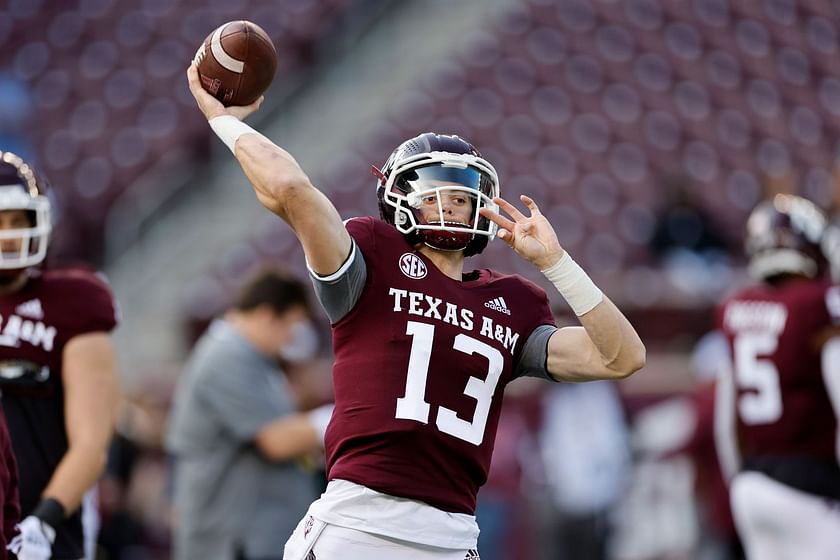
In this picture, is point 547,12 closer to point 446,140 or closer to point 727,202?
point 727,202

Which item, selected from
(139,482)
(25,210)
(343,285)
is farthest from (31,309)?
(139,482)

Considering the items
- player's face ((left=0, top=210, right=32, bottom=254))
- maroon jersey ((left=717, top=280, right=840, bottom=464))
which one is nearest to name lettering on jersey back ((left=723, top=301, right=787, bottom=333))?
maroon jersey ((left=717, top=280, right=840, bottom=464))

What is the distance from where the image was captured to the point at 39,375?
436 centimetres

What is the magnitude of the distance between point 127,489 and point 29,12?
26.8 feet

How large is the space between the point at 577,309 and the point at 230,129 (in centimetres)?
102

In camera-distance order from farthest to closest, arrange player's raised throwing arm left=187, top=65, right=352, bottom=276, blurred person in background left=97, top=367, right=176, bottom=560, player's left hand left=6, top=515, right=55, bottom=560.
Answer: blurred person in background left=97, top=367, right=176, bottom=560, player's left hand left=6, top=515, right=55, bottom=560, player's raised throwing arm left=187, top=65, right=352, bottom=276

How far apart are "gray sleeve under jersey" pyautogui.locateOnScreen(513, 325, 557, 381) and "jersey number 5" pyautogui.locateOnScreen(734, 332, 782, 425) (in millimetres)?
2078

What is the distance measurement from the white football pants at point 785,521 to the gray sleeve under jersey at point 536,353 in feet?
6.98

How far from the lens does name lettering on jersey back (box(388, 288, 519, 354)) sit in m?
3.46

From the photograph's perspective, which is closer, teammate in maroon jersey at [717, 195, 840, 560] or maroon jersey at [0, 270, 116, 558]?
maroon jersey at [0, 270, 116, 558]

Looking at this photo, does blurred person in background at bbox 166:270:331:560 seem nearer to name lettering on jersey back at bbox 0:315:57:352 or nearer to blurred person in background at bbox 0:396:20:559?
name lettering on jersey back at bbox 0:315:57:352

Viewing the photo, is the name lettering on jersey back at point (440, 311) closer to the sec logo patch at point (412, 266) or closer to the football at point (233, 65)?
A: the sec logo patch at point (412, 266)

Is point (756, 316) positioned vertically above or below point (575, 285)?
below

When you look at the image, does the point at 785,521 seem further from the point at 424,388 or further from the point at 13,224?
the point at 13,224
